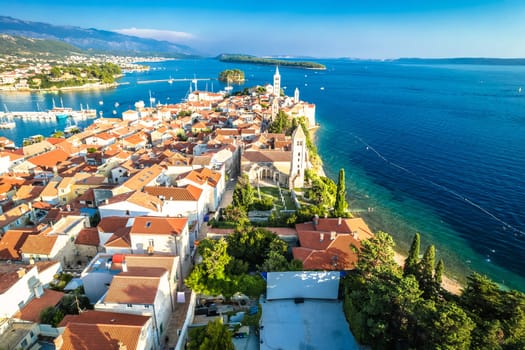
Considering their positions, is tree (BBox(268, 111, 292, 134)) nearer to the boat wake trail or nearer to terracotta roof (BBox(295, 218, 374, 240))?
the boat wake trail

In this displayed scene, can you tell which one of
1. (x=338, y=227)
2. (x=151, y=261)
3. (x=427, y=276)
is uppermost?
(x=151, y=261)

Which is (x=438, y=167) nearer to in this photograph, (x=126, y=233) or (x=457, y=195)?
(x=457, y=195)

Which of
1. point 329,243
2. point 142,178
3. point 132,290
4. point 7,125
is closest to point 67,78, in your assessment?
point 7,125

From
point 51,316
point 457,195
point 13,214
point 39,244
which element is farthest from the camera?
point 457,195

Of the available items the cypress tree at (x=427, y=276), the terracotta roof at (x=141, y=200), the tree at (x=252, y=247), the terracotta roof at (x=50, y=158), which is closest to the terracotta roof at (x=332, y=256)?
the tree at (x=252, y=247)

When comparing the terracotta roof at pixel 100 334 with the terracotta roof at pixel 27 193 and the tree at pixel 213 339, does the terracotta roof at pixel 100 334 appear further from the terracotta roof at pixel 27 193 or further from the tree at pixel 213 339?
the terracotta roof at pixel 27 193

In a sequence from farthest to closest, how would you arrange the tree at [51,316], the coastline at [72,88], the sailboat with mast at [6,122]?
the coastline at [72,88] < the sailboat with mast at [6,122] < the tree at [51,316]

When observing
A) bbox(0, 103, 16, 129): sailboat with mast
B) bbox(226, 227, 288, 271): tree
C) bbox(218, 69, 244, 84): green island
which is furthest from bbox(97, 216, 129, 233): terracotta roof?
bbox(218, 69, 244, 84): green island
